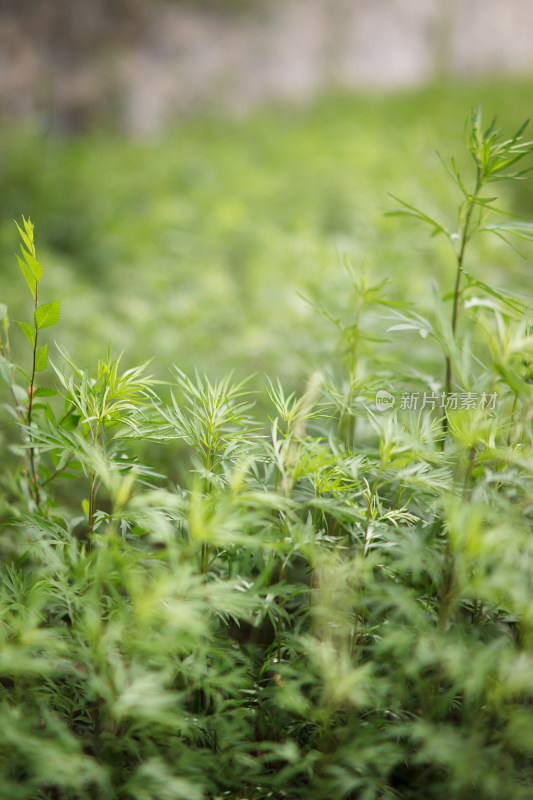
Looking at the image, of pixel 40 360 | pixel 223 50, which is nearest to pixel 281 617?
pixel 40 360

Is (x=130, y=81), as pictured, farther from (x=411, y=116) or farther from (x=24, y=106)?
(x=411, y=116)

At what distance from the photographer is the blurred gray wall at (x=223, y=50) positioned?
4414 millimetres

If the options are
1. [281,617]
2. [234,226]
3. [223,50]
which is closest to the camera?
[281,617]

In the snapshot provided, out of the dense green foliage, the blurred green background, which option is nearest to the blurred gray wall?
the blurred green background

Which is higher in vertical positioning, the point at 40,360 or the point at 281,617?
the point at 40,360

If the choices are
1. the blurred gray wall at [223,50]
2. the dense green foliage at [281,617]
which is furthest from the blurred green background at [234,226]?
the dense green foliage at [281,617]

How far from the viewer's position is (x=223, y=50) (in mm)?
5406

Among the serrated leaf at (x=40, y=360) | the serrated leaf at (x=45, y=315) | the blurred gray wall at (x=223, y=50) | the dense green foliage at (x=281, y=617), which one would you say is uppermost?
the blurred gray wall at (x=223, y=50)

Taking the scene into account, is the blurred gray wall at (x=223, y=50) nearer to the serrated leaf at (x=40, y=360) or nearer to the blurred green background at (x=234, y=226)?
the blurred green background at (x=234, y=226)

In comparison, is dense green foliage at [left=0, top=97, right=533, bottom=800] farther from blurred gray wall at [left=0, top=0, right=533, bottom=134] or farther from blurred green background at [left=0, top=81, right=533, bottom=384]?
blurred gray wall at [left=0, top=0, right=533, bottom=134]

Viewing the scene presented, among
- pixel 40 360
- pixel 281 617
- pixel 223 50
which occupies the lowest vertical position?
pixel 281 617

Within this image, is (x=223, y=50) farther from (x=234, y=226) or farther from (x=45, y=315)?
(x=45, y=315)

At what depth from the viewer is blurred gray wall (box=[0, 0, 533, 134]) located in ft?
14.5

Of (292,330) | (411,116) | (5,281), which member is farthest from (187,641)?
(411,116)
